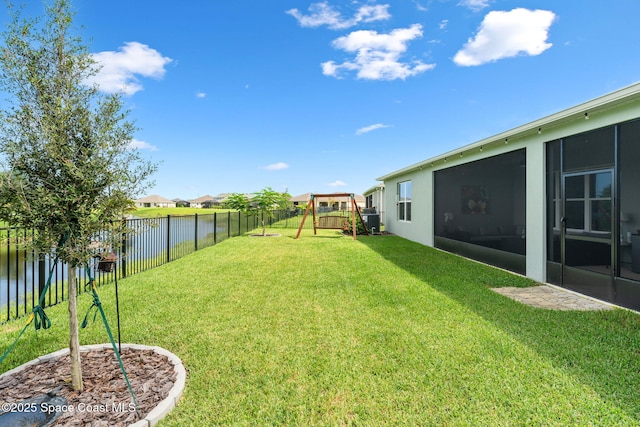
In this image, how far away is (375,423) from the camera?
196 centimetres

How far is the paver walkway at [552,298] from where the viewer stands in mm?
4305

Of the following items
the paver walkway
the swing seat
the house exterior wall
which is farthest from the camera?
the swing seat

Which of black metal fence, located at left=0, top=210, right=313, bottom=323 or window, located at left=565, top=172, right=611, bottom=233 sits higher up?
window, located at left=565, top=172, right=611, bottom=233

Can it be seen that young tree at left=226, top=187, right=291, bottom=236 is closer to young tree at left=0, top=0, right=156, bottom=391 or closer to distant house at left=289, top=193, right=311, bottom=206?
young tree at left=0, top=0, right=156, bottom=391

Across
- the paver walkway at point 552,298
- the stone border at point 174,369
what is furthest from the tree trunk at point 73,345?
the paver walkway at point 552,298

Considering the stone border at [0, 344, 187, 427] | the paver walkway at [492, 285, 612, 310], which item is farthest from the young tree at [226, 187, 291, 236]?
the stone border at [0, 344, 187, 427]

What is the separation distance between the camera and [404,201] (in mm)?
13422

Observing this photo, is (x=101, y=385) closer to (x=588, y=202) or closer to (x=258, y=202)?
(x=588, y=202)

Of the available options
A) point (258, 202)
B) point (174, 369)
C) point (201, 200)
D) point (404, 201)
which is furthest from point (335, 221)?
point (201, 200)

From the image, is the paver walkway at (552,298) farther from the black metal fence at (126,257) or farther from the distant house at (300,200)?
the distant house at (300,200)

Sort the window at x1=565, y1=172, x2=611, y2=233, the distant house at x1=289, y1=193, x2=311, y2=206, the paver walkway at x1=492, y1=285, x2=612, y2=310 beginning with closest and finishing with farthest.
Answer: the paver walkway at x1=492, y1=285, x2=612, y2=310 → the window at x1=565, y1=172, x2=611, y2=233 → the distant house at x1=289, y1=193, x2=311, y2=206

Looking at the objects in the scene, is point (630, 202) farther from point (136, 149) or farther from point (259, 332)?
point (136, 149)

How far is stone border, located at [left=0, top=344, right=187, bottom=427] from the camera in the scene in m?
1.94

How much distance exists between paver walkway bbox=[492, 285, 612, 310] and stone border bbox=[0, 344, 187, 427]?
4.69m
